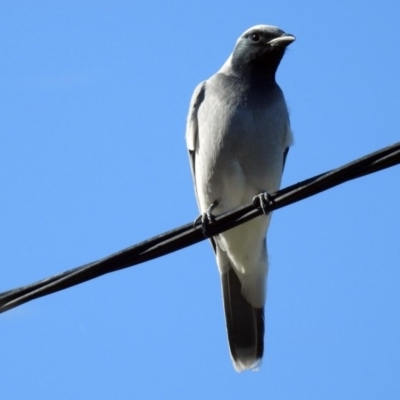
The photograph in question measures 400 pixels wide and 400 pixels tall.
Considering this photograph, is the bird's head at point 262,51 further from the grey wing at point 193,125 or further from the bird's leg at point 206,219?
the bird's leg at point 206,219

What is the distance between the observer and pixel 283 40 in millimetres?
8250

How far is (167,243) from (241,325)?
3407 millimetres

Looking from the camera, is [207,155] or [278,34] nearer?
[207,155]

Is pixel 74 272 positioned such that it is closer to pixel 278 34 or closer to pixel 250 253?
pixel 250 253

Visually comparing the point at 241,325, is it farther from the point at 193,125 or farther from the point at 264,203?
the point at 264,203

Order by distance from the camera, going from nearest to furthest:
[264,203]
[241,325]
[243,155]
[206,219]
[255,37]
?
[264,203] < [206,219] < [243,155] < [241,325] < [255,37]

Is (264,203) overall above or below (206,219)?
below

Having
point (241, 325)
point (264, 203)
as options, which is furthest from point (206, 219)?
point (241, 325)

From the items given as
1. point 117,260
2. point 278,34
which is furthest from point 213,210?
point 117,260

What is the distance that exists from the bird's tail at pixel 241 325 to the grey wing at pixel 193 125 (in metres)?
1.03

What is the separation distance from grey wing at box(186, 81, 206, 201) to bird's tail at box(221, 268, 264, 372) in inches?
40.6

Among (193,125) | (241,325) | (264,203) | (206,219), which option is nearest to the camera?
(264,203)

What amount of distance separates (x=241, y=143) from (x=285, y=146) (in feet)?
1.97

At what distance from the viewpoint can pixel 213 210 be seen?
7695mm
